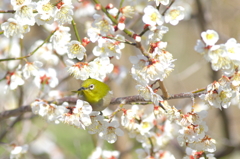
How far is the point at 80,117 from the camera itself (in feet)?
4.94

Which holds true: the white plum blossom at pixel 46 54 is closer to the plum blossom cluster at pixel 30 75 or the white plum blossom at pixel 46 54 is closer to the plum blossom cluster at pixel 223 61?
the plum blossom cluster at pixel 30 75

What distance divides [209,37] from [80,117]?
723 mm

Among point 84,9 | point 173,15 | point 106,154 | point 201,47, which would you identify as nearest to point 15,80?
point 106,154

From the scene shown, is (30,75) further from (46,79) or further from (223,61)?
(223,61)

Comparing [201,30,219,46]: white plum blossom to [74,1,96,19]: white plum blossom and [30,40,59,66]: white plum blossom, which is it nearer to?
[30,40,59,66]: white plum blossom

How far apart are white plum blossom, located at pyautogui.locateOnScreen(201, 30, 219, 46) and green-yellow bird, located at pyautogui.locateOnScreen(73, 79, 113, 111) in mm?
672

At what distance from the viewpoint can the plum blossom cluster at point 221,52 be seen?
1.38 metres

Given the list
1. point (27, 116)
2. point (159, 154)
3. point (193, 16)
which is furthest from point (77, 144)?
point (193, 16)

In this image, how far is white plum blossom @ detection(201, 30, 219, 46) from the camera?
1.41m

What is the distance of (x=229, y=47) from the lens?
1.41 meters

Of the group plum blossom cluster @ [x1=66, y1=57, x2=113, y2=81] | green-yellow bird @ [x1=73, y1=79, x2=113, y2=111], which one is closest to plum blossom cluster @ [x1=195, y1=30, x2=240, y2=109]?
plum blossom cluster @ [x1=66, y1=57, x2=113, y2=81]

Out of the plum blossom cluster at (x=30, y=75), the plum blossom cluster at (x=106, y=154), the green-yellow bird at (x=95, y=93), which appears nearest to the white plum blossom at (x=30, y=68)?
the plum blossom cluster at (x=30, y=75)

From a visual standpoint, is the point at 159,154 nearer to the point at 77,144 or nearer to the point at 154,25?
the point at 154,25

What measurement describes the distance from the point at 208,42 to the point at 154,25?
28 centimetres
